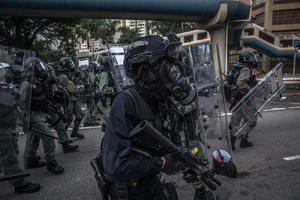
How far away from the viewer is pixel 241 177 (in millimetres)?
3041

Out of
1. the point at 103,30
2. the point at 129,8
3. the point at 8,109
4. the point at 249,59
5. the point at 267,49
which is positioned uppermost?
the point at 103,30

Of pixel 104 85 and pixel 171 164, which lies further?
pixel 104 85

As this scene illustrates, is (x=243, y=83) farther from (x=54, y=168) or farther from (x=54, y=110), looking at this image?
(x=54, y=168)

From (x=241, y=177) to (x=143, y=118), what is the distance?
2.34 meters

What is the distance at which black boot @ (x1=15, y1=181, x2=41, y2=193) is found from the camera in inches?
112

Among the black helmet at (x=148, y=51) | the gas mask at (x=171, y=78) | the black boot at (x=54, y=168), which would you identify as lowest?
the black boot at (x=54, y=168)

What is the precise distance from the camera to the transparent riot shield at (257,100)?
12.6 feet

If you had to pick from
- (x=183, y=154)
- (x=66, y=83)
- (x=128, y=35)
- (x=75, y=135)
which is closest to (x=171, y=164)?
(x=183, y=154)

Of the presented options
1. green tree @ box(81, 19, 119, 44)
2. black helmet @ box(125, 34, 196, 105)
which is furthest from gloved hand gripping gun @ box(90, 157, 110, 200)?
green tree @ box(81, 19, 119, 44)

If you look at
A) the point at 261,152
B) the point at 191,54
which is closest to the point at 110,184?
Answer: the point at 191,54

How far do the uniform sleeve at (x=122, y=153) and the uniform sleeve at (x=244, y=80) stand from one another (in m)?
3.28

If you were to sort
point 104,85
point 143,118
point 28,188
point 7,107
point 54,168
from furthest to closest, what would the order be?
point 104,85 < point 54,168 < point 28,188 < point 7,107 < point 143,118

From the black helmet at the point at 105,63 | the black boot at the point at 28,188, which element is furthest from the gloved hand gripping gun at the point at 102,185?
the black helmet at the point at 105,63

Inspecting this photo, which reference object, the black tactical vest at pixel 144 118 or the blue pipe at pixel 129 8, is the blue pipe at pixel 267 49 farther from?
the black tactical vest at pixel 144 118
